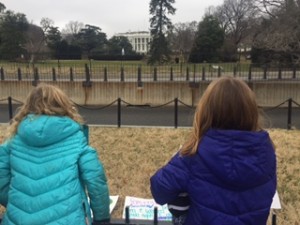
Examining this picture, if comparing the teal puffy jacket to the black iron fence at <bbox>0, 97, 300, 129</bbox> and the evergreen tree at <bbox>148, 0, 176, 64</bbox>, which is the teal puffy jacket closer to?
the black iron fence at <bbox>0, 97, 300, 129</bbox>

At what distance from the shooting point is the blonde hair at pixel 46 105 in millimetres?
2576

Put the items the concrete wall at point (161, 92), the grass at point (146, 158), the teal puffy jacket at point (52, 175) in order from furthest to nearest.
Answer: the concrete wall at point (161, 92), the grass at point (146, 158), the teal puffy jacket at point (52, 175)

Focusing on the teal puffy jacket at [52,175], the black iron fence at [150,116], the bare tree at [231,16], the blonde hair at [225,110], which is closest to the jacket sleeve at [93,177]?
the teal puffy jacket at [52,175]

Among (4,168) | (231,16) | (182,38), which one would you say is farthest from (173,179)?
(231,16)

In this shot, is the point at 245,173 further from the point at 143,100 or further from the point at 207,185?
the point at 143,100

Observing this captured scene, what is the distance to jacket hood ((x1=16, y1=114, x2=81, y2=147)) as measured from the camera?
2.46 m

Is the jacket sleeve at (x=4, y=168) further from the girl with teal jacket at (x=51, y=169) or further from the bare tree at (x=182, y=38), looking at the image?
the bare tree at (x=182, y=38)

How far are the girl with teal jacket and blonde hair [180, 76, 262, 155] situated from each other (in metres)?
0.69

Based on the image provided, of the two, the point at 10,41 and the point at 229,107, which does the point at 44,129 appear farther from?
the point at 10,41

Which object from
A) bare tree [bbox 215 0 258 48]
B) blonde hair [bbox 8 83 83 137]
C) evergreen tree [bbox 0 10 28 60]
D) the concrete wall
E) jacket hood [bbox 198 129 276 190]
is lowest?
the concrete wall

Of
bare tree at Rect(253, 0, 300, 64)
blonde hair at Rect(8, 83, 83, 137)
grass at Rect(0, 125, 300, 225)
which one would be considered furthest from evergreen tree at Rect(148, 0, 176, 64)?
blonde hair at Rect(8, 83, 83, 137)

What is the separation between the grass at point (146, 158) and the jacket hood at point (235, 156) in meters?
3.40

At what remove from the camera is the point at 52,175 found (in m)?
2.48

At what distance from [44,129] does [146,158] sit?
544 centimetres
